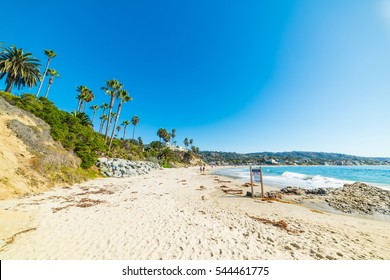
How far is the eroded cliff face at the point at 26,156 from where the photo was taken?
381 inches

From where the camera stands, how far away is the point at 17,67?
26656 mm

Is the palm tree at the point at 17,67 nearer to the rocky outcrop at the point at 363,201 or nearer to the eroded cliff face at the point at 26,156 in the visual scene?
the eroded cliff face at the point at 26,156

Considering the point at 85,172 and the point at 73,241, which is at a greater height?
the point at 85,172

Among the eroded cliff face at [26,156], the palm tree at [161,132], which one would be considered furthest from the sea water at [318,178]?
the palm tree at [161,132]

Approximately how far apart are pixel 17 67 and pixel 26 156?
26442mm

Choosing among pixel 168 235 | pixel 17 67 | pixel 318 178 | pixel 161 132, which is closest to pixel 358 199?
pixel 168 235

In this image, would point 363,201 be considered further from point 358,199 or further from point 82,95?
point 82,95

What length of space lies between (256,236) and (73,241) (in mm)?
5911

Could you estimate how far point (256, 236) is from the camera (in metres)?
5.57

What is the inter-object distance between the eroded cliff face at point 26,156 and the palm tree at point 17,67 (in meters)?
18.1
